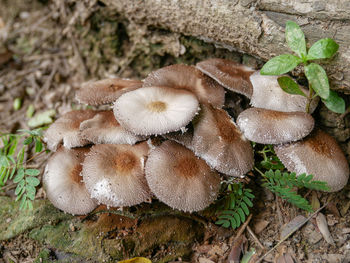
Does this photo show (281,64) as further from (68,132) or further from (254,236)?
(68,132)

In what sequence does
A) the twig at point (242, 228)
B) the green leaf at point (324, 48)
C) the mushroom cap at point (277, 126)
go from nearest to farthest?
the green leaf at point (324, 48)
the mushroom cap at point (277, 126)
the twig at point (242, 228)

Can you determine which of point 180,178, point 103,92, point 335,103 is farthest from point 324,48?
point 103,92

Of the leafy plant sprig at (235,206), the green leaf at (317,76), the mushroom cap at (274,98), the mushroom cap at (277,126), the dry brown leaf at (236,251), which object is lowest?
the dry brown leaf at (236,251)

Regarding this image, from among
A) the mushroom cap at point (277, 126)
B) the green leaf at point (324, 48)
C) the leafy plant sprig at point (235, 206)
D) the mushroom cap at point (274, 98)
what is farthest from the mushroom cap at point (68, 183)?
the green leaf at point (324, 48)

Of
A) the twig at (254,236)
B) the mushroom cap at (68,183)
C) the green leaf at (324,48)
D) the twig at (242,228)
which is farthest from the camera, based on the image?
the twig at (242,228)

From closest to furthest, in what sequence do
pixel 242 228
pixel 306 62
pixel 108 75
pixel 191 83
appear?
1. pixel 306 62
2. pixel 242 228
3. pixel 191 83
4. pixel 108 75

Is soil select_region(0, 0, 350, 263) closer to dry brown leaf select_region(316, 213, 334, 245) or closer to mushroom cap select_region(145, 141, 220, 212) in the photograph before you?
dry brown leaf select_region(316, 213, 334, 245)

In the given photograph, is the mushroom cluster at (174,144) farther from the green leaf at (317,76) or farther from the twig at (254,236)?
the twig at (254,236)
